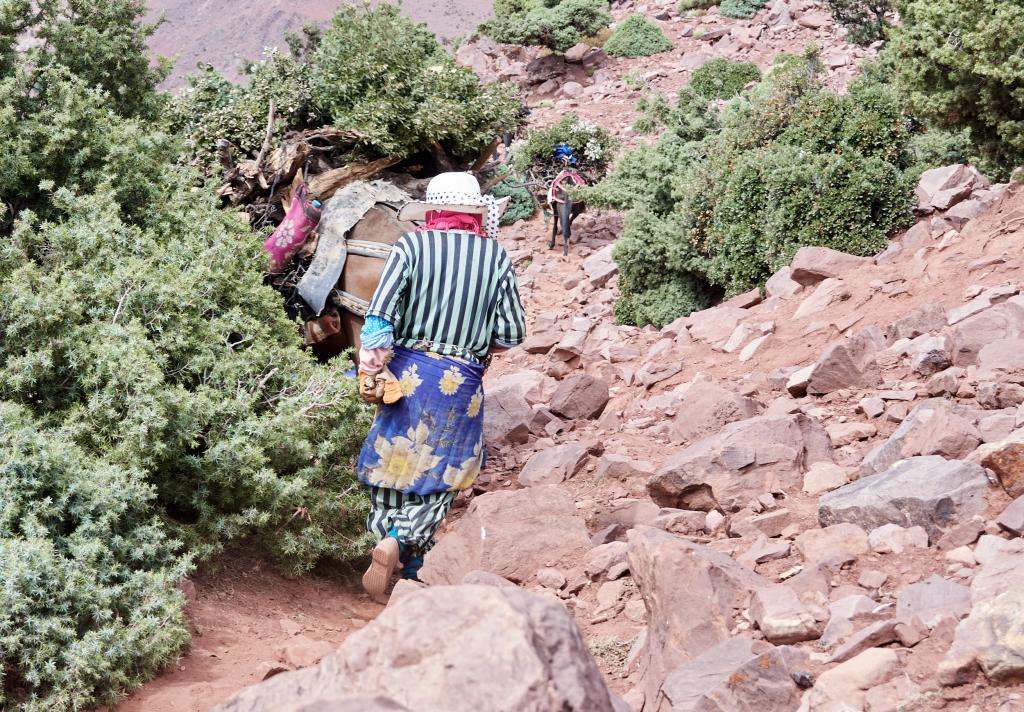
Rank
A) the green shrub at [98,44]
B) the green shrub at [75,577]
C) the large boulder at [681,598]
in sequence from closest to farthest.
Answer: the large boulder at [681,598] → the green shrub at [75,577] → the green shrub at [98,44]

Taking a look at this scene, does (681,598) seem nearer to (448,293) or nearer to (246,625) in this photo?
(246,625)

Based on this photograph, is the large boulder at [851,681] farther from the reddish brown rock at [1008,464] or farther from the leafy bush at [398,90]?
the leafy bush at [398,90]

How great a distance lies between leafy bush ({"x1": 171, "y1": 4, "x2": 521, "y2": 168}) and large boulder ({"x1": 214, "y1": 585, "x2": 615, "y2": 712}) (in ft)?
20.7

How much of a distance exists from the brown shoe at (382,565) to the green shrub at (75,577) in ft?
3.05

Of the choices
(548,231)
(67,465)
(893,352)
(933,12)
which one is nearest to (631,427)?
(893,352)

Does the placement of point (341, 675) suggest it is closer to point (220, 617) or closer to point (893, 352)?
point (220, 617)

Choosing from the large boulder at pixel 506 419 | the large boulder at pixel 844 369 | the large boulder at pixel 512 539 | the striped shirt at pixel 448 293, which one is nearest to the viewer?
the large boulder at pixel 512 539

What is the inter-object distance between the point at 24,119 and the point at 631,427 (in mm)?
3825

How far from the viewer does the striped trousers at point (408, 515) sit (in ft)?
16.9

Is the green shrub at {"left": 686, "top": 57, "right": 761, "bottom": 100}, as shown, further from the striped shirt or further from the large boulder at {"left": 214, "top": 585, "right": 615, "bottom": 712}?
the large boulder at {"left": 214, "top": 585, "right": 615, "bottom": 712}

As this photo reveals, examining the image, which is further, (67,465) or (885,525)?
(67,465)

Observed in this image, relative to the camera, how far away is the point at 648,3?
2880cm

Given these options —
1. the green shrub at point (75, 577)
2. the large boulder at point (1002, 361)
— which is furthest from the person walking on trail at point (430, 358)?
the large boulder at point (1002, 361)

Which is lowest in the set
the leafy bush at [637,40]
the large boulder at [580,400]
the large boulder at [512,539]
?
the leafy bush at [637,40]
